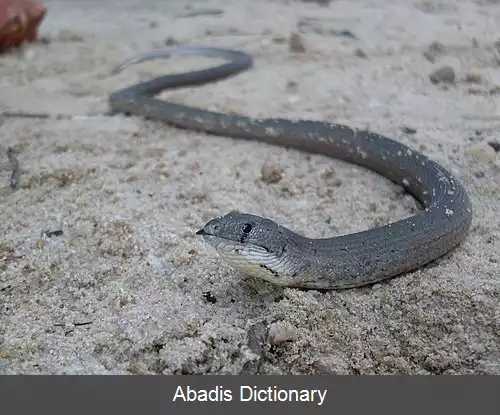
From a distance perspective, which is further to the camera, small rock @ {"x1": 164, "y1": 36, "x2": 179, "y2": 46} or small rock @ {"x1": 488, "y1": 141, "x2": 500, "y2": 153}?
small rock @ {"x1": 164, "y1": 36, "x2": 179, "y2": 46}

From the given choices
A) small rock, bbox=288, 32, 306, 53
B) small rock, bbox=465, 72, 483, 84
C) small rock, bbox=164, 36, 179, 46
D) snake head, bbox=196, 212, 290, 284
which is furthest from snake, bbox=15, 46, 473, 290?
small rock, bbox=164, 36, 179, 46

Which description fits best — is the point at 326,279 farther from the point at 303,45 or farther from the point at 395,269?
the point at 303,45

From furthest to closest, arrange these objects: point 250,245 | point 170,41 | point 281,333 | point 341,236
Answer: point 170,41 < point 341,236 < point 250,245 < point 281,333

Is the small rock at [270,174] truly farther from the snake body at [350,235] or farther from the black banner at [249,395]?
the black banner at [249,395]

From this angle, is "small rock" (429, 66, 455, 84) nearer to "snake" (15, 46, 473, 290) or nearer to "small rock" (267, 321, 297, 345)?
"snake" (15, 46, 473, 290)

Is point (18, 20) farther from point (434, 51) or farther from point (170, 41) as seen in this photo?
point (434, 51)

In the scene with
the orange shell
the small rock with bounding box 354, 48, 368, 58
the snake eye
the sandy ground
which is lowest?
the sandy ground

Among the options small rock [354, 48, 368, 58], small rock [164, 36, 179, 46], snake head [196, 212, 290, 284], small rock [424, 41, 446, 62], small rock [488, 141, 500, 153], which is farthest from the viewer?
small rock [164, 36, 179, 46]

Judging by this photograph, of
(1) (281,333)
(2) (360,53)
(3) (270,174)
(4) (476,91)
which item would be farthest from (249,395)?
(2) (360,53)
